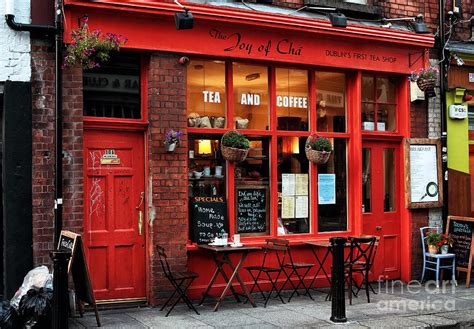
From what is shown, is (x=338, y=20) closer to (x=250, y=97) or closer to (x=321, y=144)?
(x=250, y=97)

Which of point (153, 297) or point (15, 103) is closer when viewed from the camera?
point (15, 103)

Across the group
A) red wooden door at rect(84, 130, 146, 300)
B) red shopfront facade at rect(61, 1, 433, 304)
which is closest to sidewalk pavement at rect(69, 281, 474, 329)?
red wooden door at rect(84, 130, 146, 300)

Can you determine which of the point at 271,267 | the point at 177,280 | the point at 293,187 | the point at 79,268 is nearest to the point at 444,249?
the point at 293,187

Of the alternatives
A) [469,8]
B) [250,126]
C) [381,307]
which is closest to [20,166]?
[250,126]

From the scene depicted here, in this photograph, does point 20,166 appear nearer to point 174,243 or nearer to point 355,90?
point 174,243

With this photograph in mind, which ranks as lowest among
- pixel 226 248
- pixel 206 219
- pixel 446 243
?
pixel 446 243

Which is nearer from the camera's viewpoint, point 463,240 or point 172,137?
point 172,137

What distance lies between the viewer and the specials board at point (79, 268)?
7.61 m

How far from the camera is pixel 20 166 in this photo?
26.4 ft

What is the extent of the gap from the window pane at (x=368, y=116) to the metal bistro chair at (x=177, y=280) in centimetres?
424

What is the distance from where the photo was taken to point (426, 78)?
34.7ft

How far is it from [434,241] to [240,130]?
396 cm

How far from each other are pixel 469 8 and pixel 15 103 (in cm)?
859

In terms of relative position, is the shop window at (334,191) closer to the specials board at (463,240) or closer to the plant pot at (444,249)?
the plant pot at (444,249)
